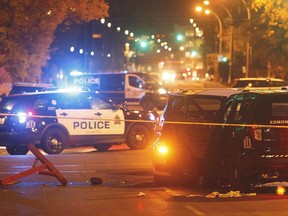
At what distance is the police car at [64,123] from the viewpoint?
17.3 meters

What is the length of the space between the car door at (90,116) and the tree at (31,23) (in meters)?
11.9

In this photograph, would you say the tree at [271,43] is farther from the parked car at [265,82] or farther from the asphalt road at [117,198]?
the asphalt road at [117,198]

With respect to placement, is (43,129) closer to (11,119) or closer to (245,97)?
(11,119)

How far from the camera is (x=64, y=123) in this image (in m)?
17.8

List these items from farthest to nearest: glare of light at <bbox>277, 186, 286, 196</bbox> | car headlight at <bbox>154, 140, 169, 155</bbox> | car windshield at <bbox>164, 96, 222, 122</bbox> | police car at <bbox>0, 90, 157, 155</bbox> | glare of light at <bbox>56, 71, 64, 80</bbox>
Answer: glare of light at <bbox>56, 71, 64, 80</bbox> < police car at <bbox>0, 90, 157, 155</bbox> < car windshield at <bbox>164, 96, 222, 122</bbox> < car headlight at <bbox>154, 140, 169, 155</bbox> < glare of light at <bbox>277, 186, 286, 196</bbox>

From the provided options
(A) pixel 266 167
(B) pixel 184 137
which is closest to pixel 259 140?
(A) pixel 266 167

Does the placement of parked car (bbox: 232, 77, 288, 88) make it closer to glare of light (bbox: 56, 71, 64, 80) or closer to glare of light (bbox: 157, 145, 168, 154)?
glare of light (bbox: 157, 145, 168, 154)

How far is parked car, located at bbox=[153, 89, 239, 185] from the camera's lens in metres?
10.8

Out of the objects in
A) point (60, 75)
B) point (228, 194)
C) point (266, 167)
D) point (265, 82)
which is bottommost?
point (228, 194)

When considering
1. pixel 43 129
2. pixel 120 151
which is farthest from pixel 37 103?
pixel 120 151

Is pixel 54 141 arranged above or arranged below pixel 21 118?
below

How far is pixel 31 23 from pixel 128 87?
6095 mm

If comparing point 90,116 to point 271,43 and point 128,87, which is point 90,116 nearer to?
point 128,87

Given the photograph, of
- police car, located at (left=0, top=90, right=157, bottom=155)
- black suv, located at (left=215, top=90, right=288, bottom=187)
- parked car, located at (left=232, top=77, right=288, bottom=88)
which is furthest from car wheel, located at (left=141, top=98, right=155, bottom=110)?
black suv, located at (left=215, top=90, right=288, bottom=187)
